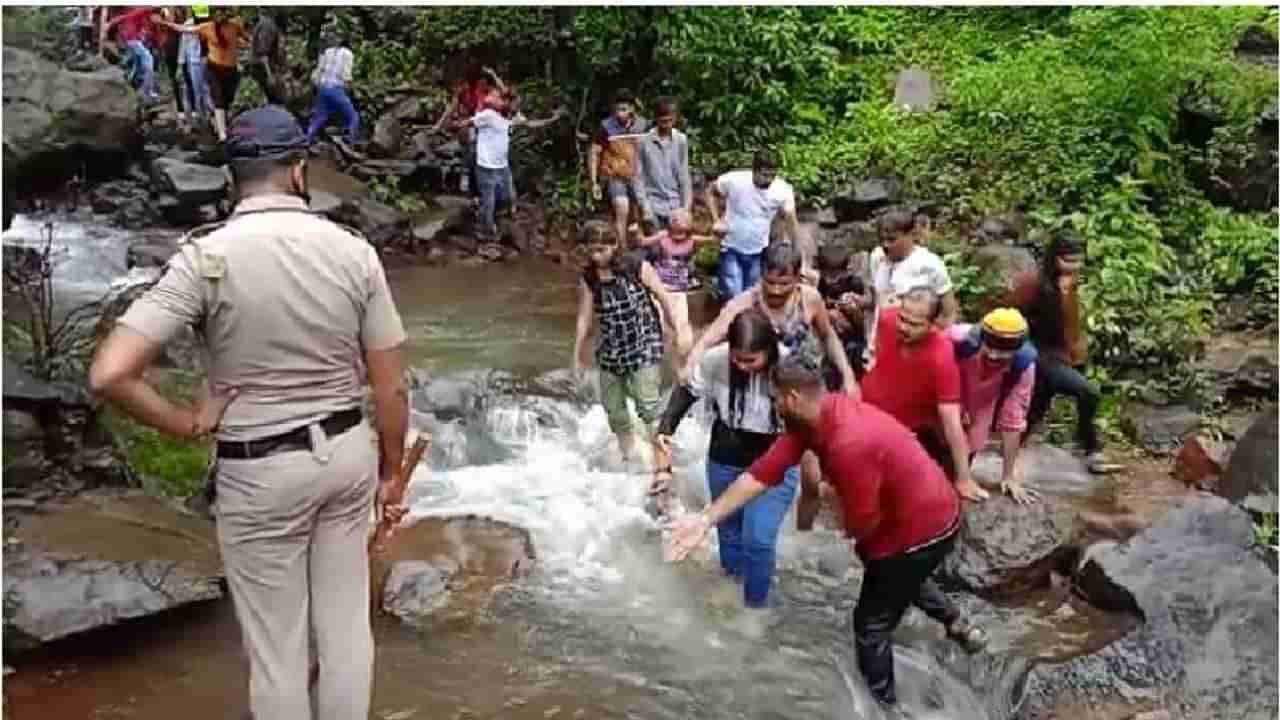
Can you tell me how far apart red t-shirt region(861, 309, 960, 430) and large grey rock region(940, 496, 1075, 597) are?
611mm

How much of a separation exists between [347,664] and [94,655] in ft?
6.45

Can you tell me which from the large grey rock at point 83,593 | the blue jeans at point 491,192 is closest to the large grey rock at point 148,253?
the blue jeans at point 491,192

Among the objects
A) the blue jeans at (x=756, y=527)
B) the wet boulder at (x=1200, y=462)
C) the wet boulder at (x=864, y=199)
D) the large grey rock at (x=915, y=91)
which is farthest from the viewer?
the large grey rock at (x=915, y=91)

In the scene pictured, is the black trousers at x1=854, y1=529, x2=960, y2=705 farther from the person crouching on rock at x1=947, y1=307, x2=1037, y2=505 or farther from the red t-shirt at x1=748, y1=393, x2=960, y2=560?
the person crouching on rock at x1=947, y1=307, x2=1037, y2=505

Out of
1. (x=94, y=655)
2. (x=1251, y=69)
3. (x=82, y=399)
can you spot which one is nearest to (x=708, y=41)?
(x=1251, y=69)

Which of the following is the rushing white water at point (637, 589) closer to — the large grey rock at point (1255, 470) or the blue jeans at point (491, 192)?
the large grey rock at point (1255, 470)

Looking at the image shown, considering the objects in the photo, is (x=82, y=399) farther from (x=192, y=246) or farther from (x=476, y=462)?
(x=192, y=246)

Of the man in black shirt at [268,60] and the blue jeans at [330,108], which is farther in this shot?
the man in black shirt at [268,60]

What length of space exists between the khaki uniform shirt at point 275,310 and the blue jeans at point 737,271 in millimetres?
6069

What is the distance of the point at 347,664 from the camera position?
4277 mm

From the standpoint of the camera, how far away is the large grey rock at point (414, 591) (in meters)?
6.54

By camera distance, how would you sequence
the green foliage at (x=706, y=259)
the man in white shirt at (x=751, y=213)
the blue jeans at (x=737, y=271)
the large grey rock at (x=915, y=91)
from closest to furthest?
the man in white shirt at (x=751, y=213), the blue jeans at (x=737, y=271), the green foliage at (x=706, y=259), the large grey rock at (x=915, y=91)

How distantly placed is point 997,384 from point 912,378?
112cm

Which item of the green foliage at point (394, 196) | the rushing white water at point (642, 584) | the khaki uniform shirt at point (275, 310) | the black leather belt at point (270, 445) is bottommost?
the rushing white water at point (642, 584)
